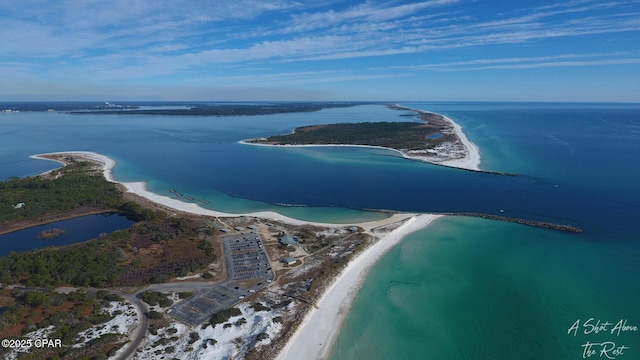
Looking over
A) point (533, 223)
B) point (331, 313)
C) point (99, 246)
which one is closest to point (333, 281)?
point (331, 313)

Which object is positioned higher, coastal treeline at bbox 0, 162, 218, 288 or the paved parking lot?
coastal treeline at bbox 0, 162, 218, 288

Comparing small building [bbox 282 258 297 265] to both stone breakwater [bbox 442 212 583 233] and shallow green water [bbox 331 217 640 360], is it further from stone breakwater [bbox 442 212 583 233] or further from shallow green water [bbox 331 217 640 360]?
stone breakwater [bbox 442 212 583 233]

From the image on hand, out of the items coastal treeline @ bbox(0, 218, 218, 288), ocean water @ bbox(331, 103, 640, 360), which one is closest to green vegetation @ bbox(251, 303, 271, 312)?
ocean water @ bbox(331, 103, 640, 360)

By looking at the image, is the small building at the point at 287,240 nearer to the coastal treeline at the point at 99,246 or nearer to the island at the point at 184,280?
the island at the point at 184,280

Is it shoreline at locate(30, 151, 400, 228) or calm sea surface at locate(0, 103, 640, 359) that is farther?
shoreline at locate(30, 151, 400, 228)

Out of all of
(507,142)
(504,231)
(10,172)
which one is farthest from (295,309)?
(507,142)

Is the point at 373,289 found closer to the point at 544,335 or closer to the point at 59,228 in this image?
the point at 544,335

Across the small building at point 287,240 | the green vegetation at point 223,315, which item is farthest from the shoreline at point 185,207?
the green vegetation at point 223,315
